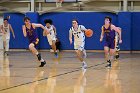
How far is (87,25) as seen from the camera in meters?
25.5

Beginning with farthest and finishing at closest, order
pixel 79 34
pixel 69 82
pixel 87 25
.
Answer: pixel 87 25 < pixel 79 34 < pixel 69 82

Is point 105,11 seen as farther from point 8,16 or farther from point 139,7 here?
point 8,16

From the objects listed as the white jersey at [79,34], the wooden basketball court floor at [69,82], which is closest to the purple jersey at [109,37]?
the white jersey at [79,34]

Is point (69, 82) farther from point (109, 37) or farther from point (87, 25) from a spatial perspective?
point (87, 25)

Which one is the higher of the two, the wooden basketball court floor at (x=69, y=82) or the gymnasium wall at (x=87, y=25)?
the gymnasium wall at (x=87, y=25)

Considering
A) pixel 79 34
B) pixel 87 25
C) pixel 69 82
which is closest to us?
pixel 69 82

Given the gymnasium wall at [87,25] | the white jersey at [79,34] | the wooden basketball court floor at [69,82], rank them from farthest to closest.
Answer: the gymnasium wall at [87,25] → the white jersey at [79,34] → the wooden basketball court floor at [69,82]

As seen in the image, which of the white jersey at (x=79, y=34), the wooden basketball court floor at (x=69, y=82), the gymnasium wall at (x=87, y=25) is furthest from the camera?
the gymnasium wall at (x=87, y=25)

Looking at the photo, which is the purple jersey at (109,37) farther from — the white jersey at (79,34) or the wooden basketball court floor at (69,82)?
the wooden basketball court floor at (69,82)

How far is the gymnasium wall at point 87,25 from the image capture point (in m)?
24.7

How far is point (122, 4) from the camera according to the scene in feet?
83.7

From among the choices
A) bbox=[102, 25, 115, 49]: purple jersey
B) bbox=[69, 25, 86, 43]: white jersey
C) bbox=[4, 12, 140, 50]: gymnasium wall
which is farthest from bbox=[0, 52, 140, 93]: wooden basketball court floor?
bbox=[4, 12, 140, 50]: gymnasium wall

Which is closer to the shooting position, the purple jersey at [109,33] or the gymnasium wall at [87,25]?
the purple jersey at [109,33]

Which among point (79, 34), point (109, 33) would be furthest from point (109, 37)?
point (79, 34)
